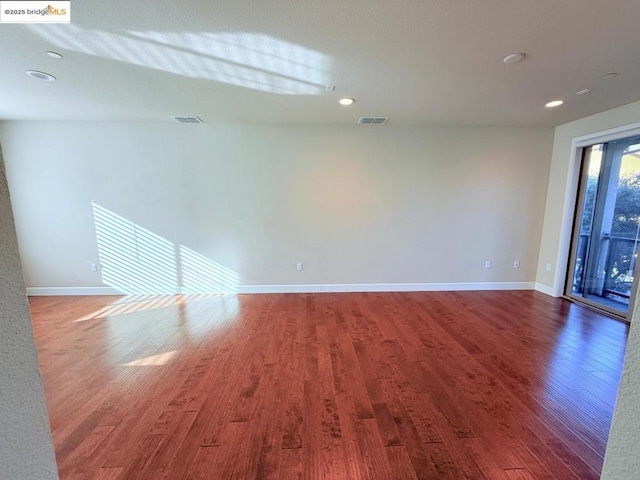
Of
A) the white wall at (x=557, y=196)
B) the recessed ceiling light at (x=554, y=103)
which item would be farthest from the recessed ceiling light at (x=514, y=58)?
the white wall at (x=557, y=196)

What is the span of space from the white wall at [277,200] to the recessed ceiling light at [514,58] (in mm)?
1942

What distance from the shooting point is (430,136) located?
415 cm

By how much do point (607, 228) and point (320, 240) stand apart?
13.0 feet

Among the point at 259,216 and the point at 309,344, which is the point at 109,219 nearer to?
the point at 259,216

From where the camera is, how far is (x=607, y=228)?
3.63 m

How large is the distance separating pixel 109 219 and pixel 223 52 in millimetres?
3379

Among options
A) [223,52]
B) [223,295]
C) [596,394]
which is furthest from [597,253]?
[223,295]

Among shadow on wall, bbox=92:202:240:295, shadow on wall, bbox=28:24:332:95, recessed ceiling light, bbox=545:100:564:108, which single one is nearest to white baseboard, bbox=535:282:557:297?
recessed ceiling light, bbox=545:100:564:108

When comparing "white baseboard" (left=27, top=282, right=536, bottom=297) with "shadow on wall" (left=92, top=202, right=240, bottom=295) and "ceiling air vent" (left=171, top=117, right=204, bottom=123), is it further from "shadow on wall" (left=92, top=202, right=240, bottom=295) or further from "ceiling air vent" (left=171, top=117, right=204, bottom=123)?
"ceiling air vent" (left=171, top=117, right=204, bottom=123)

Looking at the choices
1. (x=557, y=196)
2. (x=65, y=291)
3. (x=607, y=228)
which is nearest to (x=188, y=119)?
(x=65, y=291)

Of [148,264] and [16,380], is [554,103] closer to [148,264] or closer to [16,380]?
[16,380]

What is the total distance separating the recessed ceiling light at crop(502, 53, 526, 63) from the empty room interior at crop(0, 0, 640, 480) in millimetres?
15

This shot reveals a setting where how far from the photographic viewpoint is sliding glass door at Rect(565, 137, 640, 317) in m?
3.35

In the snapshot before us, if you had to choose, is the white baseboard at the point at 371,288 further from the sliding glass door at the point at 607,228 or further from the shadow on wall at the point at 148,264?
the sliding glass door at the point at 607,228
